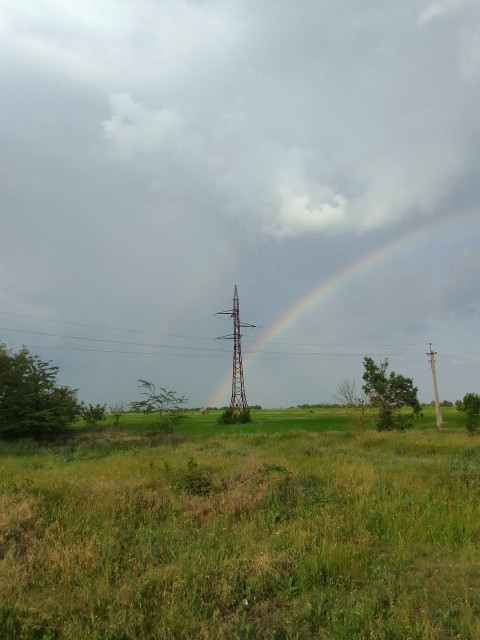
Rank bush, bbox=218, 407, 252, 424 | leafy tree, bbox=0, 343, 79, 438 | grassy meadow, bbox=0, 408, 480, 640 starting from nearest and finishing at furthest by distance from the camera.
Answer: grassy meadow, bbox=0, 408, 480, 640 → leafy tree, bbox=0, 343, 79, 438 → bush, bbox=218, 407, 252, 424

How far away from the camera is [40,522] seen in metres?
7.06

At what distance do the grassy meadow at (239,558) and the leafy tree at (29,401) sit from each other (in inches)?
889

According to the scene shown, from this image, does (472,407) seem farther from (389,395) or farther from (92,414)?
(92,414)

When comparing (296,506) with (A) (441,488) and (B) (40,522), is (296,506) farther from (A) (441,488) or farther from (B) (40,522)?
(B) (40,522)

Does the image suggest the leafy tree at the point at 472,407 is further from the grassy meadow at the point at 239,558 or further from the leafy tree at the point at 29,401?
the leafy tree at the point at 29,401

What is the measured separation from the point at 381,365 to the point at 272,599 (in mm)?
36642

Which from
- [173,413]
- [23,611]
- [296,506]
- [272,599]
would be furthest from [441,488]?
[173,413]

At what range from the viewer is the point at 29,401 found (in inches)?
1192

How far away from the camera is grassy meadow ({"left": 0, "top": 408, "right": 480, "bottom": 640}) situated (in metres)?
4.12

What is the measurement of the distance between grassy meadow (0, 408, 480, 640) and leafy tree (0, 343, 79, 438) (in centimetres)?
2258

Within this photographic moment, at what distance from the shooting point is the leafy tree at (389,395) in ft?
117

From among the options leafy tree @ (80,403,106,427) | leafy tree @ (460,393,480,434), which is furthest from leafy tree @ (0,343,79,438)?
leafy tree @ (460,393,480,434)

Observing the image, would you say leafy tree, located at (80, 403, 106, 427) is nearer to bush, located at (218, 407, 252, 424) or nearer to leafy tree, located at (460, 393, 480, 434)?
bush, located at (218, 407, 252, 424)

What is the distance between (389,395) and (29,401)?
31648 mm
